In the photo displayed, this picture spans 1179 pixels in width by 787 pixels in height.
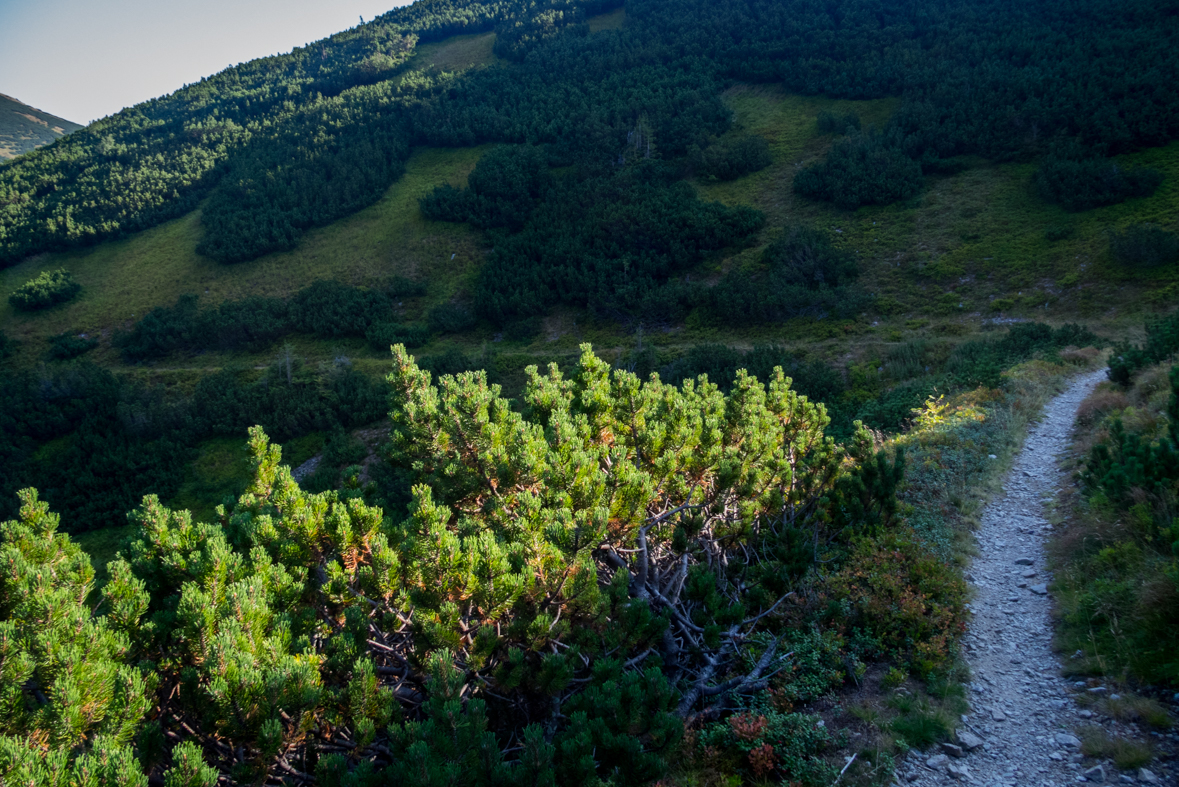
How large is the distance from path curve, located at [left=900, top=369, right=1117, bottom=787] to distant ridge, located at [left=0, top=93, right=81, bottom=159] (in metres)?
163

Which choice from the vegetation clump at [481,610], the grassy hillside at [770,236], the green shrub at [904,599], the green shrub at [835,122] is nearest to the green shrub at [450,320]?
the grassy hillside at [770,236]

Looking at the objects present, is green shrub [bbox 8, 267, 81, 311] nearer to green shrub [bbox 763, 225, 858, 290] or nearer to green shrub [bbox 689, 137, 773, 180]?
green shrub [bbox 689, 137, 773, 180]

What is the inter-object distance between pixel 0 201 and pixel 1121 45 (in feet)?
253

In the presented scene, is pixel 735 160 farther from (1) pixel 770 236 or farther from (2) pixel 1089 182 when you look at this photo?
(2) pixel 1089 182

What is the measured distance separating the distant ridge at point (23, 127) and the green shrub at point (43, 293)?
366ft

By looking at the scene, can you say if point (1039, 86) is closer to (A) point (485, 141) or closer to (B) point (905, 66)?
(B) point (905, 66)

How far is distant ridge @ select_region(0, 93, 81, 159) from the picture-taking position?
11838cm

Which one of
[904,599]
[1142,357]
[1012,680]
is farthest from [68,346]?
[1142,357]

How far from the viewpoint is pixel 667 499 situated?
663 centimetres

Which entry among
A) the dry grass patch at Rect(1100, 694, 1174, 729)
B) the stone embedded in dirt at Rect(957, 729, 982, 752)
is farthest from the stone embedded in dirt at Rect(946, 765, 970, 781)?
the dry grass patch at Rect(1100, 694, 1174, 729)

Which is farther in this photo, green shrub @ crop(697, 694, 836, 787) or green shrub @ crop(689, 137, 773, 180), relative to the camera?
green shrub @ crop(689, 137, 773, 180)

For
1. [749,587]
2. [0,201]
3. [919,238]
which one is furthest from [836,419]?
[0,201]

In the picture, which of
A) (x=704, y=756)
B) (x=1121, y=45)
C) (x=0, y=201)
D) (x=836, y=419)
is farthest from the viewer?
(x=0, y=201)

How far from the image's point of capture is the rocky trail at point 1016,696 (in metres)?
4.04
